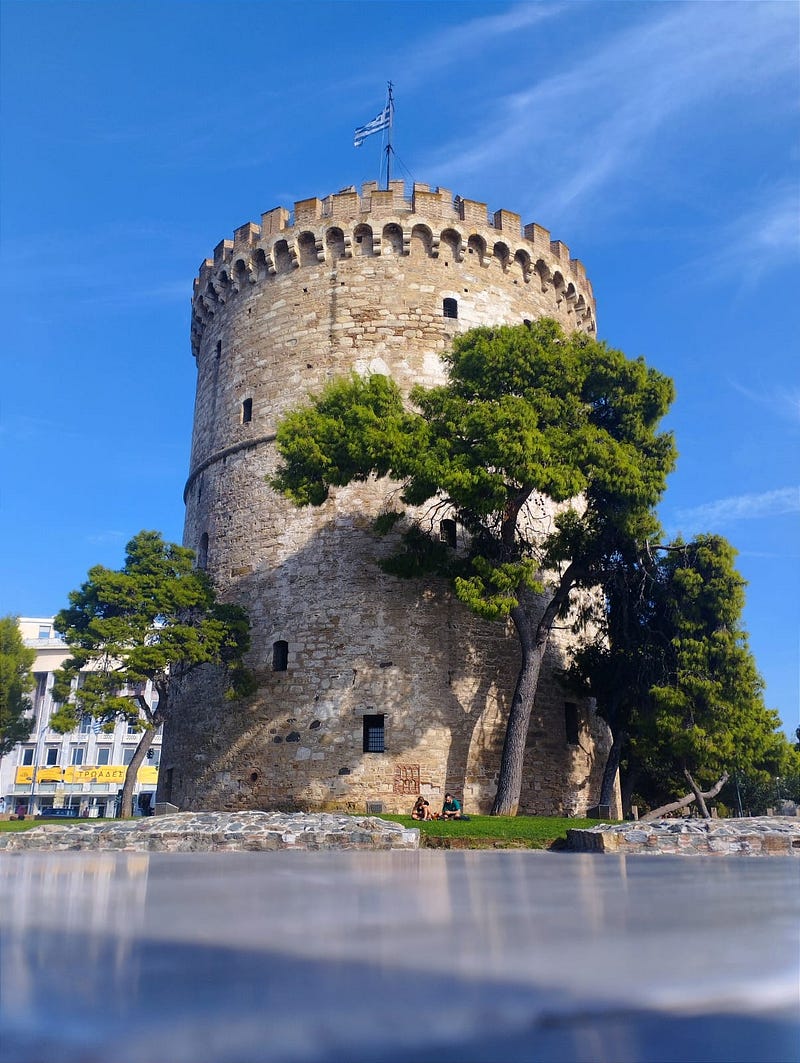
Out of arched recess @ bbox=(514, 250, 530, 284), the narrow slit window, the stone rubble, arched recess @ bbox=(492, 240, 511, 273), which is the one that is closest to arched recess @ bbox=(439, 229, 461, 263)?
arched recess @ bbox=(492, 240, 511, 273)

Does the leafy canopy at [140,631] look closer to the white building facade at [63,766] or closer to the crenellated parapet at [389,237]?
the crenellated parapet at [389,237]

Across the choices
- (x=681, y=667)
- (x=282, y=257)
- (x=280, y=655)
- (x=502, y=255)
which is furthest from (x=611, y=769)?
(x=282, y=257)

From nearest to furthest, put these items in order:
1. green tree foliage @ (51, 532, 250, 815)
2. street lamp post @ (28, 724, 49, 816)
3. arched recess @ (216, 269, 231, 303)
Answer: green tree foliage @ (51, 532, 250, 815), arched recess @ (216, 269, 231, 303), street lamp post @ (28, 724, 49, 816)

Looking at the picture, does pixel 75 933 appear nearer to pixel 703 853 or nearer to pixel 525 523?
pixel 703 853

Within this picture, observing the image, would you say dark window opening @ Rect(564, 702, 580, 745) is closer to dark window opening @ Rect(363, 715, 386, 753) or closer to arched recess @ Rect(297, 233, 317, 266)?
dark window opening @ Rect(363, 715, 386, 753)

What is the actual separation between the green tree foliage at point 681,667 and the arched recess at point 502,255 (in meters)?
8.02

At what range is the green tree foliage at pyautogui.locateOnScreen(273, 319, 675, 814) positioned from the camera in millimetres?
13891

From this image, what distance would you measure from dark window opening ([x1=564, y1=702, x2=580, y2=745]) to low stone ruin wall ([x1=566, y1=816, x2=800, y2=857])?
24.7ft

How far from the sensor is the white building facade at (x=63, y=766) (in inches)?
1940

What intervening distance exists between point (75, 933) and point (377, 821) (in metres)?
8.64

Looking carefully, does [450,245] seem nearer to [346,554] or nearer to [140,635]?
[346,554]

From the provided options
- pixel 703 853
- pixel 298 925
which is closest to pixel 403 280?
pixel 703 853

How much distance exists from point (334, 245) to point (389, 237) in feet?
4.32

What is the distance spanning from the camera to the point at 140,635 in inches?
661
